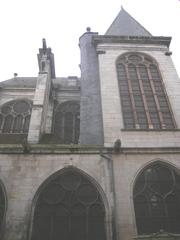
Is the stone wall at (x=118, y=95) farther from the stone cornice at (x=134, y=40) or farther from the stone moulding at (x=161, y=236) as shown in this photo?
the stone moulding at (x=161, y=236)

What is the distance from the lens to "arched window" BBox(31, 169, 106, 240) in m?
7.32

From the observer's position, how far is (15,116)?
583 inches

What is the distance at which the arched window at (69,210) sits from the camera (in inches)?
288

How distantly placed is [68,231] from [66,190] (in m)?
1.25

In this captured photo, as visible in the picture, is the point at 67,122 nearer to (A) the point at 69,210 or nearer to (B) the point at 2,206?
(A) the point at 69,210

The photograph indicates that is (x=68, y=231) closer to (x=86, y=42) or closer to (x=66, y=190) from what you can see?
(x=66, y=190)

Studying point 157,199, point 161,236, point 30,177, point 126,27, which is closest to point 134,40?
point 126,27

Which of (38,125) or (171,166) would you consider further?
(38,125)

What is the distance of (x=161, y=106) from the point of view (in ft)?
34.8

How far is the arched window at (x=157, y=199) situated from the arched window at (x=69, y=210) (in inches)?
47.3

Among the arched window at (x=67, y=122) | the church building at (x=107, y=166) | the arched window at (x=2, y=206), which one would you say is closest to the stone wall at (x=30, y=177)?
the church building at (x=107, y=166)

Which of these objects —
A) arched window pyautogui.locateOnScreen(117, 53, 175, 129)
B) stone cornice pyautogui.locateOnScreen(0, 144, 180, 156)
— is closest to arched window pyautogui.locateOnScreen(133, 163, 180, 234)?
stone cornice pyautogui.locateOnScreen(0, 144, 180, 156)

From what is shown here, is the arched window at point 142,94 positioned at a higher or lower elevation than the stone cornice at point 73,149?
higher

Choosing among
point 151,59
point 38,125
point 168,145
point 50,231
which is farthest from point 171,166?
point 151,59
